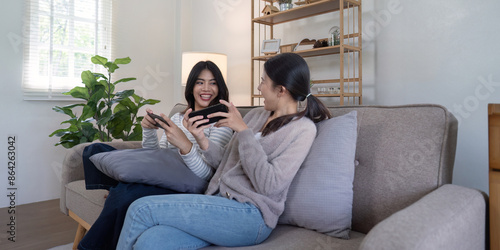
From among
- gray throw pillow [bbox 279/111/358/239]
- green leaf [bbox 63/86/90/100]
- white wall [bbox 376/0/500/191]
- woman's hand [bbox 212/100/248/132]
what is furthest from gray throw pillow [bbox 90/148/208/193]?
white wall [bbox 376/0/500/191]

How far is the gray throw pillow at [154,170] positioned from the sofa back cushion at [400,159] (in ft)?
1.93

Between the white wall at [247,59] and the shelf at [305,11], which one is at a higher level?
the shelf at [305,11]

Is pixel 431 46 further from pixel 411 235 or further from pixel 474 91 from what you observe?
pixel 411 235

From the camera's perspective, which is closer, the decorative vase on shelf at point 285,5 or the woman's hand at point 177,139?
the woman's hand at point 177,139

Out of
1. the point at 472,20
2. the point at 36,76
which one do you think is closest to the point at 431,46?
the point at 472,20

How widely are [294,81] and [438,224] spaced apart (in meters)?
0.70

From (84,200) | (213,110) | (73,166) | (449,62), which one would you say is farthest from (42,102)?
(449,62)

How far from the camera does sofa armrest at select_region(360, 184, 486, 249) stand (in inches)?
25.6

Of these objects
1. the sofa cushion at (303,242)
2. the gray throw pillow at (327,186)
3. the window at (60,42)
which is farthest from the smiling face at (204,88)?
the window at (60,42)

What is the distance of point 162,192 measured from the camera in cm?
131

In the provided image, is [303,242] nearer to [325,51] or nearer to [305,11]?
[325,51]

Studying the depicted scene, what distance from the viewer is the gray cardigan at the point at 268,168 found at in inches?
42.6

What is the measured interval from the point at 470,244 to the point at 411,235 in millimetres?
314

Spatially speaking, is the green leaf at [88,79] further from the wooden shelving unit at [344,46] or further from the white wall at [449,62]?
the white wall at [449,62]
